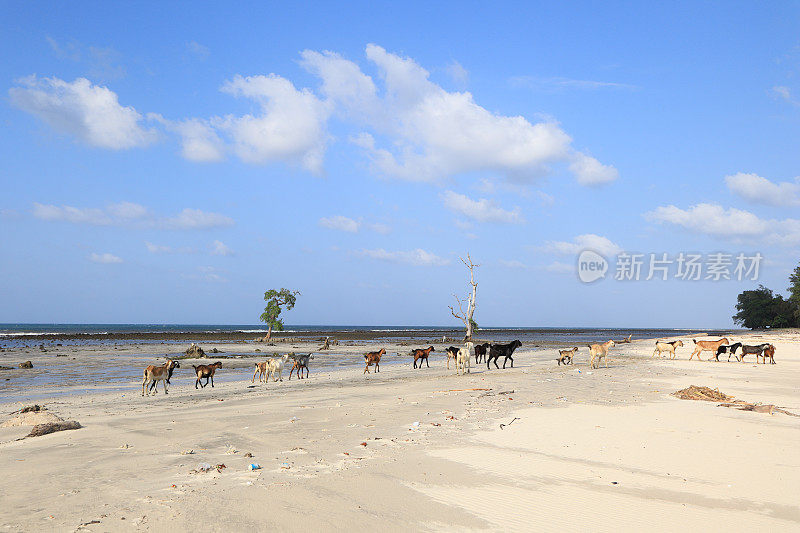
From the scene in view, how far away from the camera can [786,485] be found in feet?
24.0

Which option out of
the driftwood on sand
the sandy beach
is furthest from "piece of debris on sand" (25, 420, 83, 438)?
the driftwood on sand

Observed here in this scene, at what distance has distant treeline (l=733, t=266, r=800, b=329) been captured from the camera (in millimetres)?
105031

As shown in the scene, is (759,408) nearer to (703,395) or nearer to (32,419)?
(703,395)

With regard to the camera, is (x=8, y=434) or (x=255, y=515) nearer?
(x=255, y=515)

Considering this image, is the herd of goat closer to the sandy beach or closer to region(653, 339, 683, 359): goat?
region(653, 339, 683, 359): goat

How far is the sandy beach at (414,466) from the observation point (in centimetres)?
606

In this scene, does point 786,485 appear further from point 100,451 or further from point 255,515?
point 100,451

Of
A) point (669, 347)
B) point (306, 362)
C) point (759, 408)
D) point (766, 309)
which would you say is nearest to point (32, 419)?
point (306, 362)

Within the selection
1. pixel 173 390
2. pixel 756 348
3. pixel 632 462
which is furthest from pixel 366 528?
pixel 756 348

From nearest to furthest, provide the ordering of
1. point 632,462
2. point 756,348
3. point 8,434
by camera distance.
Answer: point 632,462 → point 8,434 → point 756,348

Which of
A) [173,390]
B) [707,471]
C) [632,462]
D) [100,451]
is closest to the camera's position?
[707,471]

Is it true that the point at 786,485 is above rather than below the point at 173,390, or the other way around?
above

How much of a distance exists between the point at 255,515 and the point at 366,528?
4.45 ft

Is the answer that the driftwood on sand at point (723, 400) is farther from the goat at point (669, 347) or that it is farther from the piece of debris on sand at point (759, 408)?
the goat at point (669, 347)
